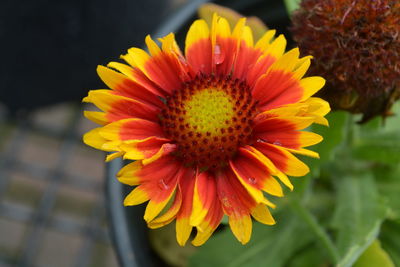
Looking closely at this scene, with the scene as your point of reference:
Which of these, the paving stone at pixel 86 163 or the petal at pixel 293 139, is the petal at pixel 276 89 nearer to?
the petal at pixel 293 139

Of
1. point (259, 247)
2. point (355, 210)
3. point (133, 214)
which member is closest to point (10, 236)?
point (133, 214)

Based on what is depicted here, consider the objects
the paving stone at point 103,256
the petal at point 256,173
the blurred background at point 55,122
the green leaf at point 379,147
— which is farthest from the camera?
the paving stone at point 103,256

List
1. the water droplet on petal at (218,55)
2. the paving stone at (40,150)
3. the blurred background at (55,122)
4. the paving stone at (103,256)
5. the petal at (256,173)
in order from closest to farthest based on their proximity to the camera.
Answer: the petal at (256,173), the water droplet on petal at (218,55), the blurred background at (55,122), the paving stone at (103,256), the paving stone at (40,150)

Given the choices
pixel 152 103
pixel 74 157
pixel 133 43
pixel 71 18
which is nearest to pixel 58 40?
pixel 71 18

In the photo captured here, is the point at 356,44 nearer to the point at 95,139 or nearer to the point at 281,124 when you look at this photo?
the point at 281,124

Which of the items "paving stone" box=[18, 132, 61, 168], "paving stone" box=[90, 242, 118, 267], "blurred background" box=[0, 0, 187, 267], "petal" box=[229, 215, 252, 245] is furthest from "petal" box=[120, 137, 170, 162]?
"paving stone" box=[18, 132, 61, 168]

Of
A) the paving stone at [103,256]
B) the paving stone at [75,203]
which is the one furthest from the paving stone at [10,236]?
the paving stone at [103,256]
